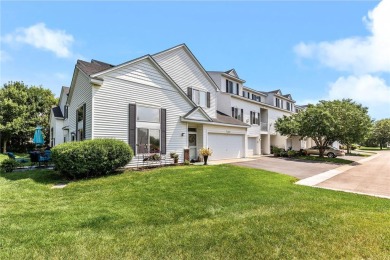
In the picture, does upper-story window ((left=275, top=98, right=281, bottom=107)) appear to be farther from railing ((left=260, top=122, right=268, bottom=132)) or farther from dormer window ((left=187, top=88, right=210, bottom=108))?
dormer window ((left=187, top=88, right=210, bottom=108))

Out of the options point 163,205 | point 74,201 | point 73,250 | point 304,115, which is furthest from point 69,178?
point 304,115

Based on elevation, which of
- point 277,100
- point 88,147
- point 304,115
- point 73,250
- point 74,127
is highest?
point 277,100

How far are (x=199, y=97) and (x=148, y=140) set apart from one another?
24.1 feet

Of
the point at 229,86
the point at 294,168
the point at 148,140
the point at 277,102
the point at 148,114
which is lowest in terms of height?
the point at 294,168

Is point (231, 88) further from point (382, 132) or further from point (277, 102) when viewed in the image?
point (382, 132)

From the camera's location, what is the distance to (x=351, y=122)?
70.8 ft

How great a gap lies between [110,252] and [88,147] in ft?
23.3

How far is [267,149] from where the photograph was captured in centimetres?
2905

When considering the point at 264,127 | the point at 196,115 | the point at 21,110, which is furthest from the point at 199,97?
the point at 21,110

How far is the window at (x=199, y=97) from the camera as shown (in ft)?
62.4

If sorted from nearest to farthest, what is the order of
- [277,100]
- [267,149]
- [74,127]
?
[74,127], [267,149], [277,100]

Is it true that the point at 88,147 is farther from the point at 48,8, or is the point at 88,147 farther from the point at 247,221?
the point at 247,221

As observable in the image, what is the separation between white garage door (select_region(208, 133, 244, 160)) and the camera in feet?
→ 62.5

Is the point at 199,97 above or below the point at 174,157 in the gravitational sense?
above
